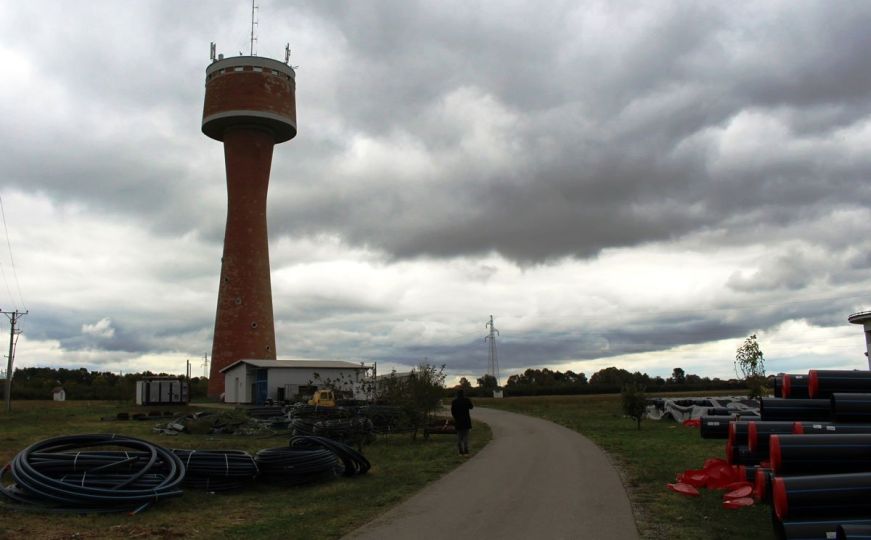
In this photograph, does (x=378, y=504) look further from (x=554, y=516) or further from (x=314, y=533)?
(x=554, y=516)

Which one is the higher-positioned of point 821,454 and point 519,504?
point 821,454

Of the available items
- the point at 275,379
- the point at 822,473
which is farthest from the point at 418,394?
the point at 275,379

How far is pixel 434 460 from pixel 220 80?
130 ft

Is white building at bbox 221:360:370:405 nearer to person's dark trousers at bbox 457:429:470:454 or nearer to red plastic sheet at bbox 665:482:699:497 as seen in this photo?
person's dark trousers at bbox 457:429:470:454

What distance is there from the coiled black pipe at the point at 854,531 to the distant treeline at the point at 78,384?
209ft

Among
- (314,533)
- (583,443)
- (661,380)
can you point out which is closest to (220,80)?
(583,443)

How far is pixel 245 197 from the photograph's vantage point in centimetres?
4866

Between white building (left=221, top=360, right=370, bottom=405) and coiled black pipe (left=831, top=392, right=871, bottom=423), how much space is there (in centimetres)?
3557

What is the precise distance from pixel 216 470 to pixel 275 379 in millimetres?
33297

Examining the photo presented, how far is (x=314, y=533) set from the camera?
380 inches

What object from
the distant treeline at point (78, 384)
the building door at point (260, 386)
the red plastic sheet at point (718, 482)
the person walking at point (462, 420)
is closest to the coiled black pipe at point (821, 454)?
the red plastic sheet at point (718, 482)

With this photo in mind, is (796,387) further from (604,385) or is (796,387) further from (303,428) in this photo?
(604,385)

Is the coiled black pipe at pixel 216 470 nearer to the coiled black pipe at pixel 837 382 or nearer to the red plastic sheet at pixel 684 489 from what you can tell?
the red plastic sheet at pixel 684 489

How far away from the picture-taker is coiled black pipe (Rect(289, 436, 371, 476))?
1547cm
